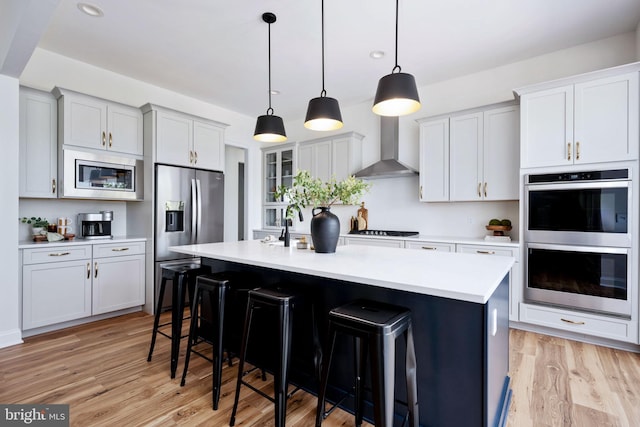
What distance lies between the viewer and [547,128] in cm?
305

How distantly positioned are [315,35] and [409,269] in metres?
2.56

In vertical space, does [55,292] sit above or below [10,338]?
above

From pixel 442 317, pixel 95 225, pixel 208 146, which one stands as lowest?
pixel 442 317

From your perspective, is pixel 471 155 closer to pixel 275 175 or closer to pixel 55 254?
pixel 275 175

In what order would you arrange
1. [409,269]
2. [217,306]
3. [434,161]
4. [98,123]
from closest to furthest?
[409,269], [217,306], [98,123], [434,161]

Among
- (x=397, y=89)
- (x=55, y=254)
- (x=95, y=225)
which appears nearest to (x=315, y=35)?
(x=397, y=89)

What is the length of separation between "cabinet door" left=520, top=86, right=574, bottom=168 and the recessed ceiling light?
402 centimetres

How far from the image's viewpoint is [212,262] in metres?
2.79

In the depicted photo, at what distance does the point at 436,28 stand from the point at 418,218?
2.34 meters

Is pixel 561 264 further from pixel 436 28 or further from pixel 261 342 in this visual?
pixel 261 342

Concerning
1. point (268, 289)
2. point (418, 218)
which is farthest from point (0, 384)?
point (418, 218)

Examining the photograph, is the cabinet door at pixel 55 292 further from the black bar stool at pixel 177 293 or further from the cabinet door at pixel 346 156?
the cabinet door at pixel 346 156

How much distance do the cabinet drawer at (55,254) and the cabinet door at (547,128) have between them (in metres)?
4.61

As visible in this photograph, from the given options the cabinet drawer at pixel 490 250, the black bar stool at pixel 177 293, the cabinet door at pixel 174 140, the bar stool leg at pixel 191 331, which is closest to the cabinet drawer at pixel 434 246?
the cabinet drawer at pixel 490 250
